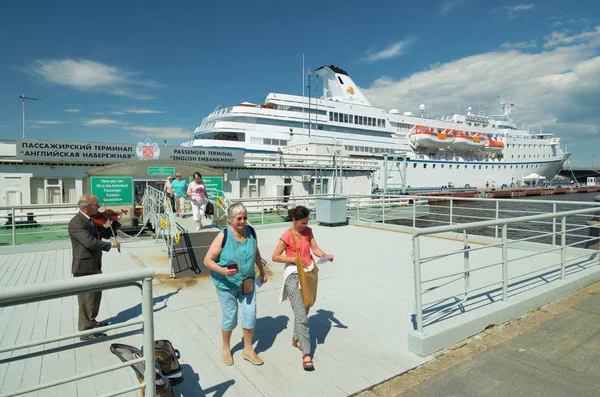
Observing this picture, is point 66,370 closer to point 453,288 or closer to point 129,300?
point 129,300

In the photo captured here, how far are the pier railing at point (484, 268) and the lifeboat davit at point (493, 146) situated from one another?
164 ft

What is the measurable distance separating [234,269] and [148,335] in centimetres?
122

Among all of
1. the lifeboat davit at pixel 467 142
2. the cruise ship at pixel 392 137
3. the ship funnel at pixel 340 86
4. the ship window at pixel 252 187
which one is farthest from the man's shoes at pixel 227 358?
the lifeboat davit at pixel 467 142

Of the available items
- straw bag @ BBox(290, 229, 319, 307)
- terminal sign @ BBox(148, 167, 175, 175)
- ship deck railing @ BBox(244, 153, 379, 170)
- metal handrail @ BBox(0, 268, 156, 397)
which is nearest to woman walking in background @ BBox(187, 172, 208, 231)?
straw bag @ BBox(290, 229, 319, 307)

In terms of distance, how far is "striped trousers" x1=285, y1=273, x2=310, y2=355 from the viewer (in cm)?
354

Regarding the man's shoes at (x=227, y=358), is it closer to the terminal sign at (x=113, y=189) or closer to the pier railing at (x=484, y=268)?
the pier railing at (x=484, y=268)

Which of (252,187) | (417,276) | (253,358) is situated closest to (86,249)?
(253,358)

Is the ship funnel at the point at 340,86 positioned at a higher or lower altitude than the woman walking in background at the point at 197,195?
higher

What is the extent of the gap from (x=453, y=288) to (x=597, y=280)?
259 cm

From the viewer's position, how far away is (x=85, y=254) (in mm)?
4258

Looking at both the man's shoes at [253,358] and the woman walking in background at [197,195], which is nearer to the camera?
the man's shoes at [253,358]

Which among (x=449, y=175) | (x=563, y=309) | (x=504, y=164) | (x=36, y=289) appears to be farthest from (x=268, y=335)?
(x=504, y=164)

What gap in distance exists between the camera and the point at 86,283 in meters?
1.93

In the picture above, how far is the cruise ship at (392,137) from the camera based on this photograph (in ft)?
117
